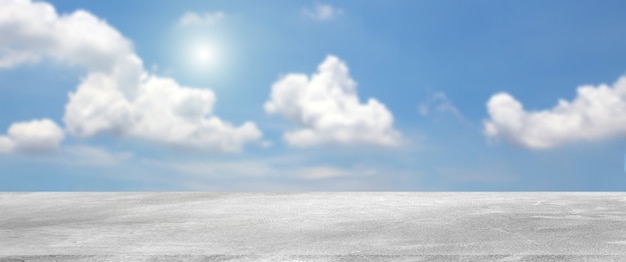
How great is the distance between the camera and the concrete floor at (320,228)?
18.8 ft

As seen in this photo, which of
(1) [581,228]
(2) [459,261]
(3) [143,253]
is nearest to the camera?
(2) [459,261]

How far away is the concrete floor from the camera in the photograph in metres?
5.73

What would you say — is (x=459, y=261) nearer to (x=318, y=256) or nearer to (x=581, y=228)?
(x=318, y=256)

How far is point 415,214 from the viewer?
832 cm

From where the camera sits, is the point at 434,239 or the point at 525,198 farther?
the point at 525,198

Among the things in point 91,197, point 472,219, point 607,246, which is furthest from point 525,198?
point 91,197

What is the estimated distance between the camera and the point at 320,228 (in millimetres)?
7242

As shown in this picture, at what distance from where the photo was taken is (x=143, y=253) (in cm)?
584

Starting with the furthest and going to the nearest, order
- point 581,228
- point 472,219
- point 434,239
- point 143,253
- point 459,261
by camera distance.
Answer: point 472,219, point 581,228, point 434,239, point 143,253, point 459,261

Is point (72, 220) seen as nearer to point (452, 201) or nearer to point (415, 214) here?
point (415, 214)

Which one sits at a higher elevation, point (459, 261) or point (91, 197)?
point (91, 197)

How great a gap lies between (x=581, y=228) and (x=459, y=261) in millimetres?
2556

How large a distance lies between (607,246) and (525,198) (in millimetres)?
4718

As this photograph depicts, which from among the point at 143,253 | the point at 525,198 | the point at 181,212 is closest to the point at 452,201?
the point at 525,198
